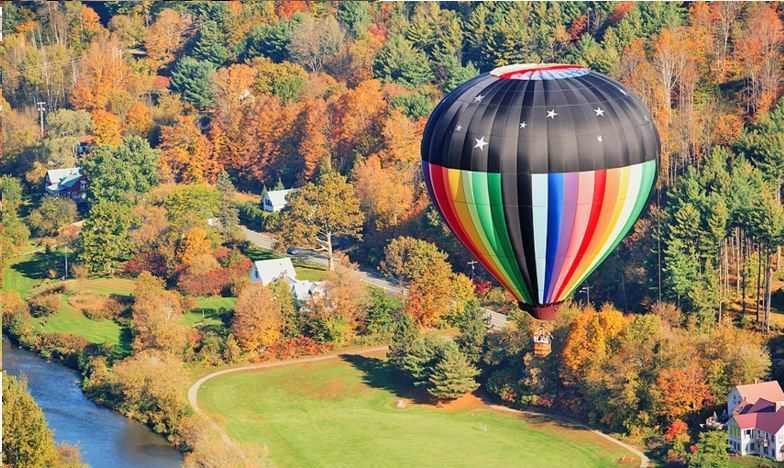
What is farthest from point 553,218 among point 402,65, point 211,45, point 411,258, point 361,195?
point 211,45

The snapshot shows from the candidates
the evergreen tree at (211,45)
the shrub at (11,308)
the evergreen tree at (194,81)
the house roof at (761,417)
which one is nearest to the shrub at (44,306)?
the shrub at (11,308)

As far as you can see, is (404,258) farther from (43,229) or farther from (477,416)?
(43,229)

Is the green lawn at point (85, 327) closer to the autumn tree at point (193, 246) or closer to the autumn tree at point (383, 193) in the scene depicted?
the autumn tree at point (193, 246)

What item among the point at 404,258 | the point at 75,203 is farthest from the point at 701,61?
the point at 75,203

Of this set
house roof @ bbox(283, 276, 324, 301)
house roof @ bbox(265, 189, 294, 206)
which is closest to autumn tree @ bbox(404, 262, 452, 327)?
house roof @ bbox(283, 276, 324, 301)

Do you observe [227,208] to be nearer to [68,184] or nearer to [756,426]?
[68,184]

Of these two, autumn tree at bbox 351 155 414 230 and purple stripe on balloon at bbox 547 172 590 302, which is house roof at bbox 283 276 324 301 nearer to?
autumn tree at bbox 351 155 414 230
